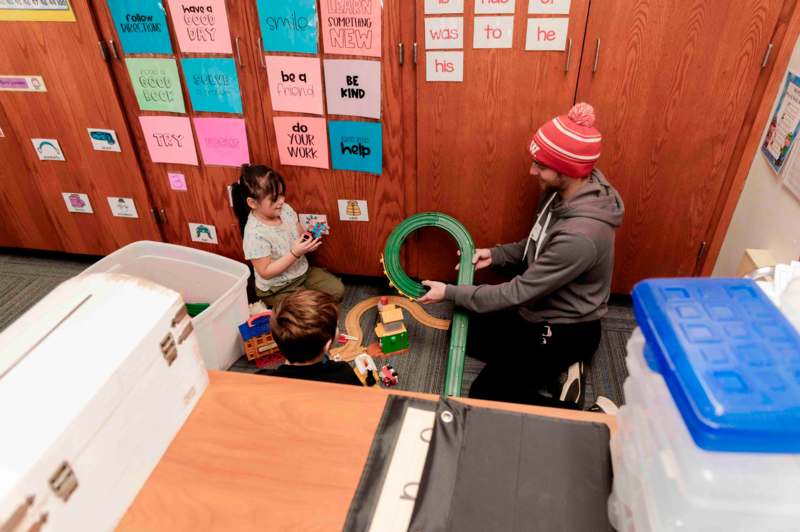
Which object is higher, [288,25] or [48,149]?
[288,25]

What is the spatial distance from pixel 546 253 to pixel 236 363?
143 centimetres

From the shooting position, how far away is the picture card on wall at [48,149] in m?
2.45

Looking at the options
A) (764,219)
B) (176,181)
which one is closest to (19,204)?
(176,181)

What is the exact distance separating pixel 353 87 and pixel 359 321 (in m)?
1.07

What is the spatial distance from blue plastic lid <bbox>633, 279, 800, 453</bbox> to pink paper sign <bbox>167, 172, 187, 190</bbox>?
2.26 metres

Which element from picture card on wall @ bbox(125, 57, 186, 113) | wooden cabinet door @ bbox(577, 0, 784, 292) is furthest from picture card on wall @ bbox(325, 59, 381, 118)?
wooden cabinet door @ bbox(577, 0, 784, 292)

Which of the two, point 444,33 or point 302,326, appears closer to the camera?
point 302,326

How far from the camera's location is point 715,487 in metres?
0.55

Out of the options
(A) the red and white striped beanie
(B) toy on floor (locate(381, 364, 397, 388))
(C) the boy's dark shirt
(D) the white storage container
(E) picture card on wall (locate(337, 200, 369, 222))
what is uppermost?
(D) the white storage container

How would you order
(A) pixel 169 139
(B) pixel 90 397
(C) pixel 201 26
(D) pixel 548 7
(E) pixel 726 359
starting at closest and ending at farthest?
1. (E) pixel 726 359
2. (B) pixel 90 397
3. (D) pixel 548 7
4. (C) pixel 201 26
5. (A) pixel 169 139

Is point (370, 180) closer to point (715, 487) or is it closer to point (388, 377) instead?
point (388, 377)

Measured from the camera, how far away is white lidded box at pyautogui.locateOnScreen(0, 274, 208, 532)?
60 centimetres

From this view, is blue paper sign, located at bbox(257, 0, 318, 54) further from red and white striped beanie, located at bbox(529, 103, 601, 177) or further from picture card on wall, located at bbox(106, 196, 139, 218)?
picture card on wall, located at bbox(106, 196, 139, 218)

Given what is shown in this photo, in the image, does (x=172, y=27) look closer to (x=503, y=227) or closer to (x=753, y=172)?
(x=503, y=227)
